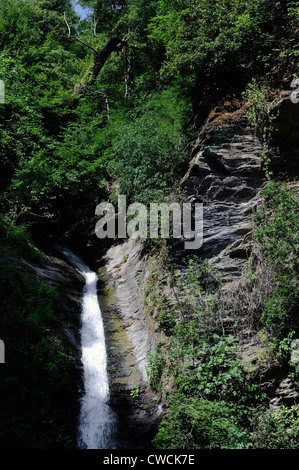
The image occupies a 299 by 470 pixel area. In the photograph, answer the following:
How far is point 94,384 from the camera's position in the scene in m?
8.70

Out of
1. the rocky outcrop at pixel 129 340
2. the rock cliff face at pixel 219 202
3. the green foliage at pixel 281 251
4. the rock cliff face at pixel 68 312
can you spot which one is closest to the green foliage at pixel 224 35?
the rock cliff face at pixel 219 202

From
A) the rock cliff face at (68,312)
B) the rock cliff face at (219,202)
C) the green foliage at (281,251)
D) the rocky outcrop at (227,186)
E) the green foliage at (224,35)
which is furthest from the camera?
the green foliage at (224,35)

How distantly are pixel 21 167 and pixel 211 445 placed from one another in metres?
9.82

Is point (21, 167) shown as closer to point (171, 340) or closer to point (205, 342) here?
point (171, 340)

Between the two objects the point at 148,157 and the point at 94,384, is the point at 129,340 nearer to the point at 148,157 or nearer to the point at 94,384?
the point at 94,384

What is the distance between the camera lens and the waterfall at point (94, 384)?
740 cm

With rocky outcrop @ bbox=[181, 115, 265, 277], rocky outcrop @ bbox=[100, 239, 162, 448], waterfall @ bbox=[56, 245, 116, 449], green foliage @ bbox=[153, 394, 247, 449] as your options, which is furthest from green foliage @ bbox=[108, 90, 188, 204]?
green foliage @ bbox=[153, 394, 247, 449]

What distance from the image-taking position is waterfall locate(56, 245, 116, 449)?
24.3ft

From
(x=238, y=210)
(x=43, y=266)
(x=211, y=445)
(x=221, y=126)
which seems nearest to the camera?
(x=211, y=445)

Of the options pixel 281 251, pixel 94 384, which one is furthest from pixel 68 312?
pixel 281 251

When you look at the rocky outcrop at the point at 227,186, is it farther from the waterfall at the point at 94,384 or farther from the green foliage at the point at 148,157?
the waterfall at the point at 94,384

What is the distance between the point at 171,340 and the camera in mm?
8273

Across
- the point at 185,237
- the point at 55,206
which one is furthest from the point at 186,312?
the point at 55,206

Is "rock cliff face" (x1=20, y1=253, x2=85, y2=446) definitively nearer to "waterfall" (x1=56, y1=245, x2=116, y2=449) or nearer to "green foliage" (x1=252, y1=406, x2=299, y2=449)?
"waterfall" (x1=56, y1=245, x2=116, y2=449)
